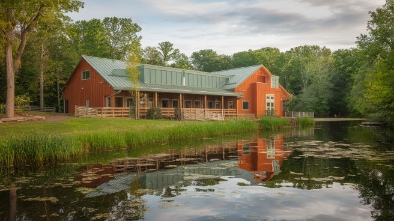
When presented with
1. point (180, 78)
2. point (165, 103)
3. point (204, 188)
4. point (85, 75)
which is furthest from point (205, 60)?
point (204, 188)

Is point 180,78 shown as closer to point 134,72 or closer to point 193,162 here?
point 134,72

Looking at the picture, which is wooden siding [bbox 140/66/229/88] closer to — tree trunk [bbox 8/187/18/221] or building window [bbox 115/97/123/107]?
building window [bbox 115/97/123/107]

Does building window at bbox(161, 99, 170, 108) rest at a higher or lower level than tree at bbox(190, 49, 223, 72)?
lower

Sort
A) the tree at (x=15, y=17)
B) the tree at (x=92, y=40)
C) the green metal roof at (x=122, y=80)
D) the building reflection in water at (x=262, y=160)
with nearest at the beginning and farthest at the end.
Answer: the building reflection in water at (x=262, y=160) → the tree at (x=15, y=17) → the green metal roof at (x=122, y=80) → the tree at (x=92, y=40)

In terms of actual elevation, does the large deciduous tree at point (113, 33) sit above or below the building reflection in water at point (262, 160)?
above

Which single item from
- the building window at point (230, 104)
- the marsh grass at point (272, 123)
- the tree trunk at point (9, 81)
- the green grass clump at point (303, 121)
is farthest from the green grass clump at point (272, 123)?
the tree trunk at point (9, 81)

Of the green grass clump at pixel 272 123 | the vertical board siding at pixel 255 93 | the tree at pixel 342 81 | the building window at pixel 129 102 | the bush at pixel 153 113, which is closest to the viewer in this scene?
the bush at pixel 153 113

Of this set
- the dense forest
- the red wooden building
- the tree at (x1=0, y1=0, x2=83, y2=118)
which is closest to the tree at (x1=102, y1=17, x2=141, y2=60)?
the dense forest

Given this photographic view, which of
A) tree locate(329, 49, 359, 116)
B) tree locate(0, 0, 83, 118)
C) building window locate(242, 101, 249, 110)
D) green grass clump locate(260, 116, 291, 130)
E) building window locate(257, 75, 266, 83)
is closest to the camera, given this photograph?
tree locate(0, 0, 83, 118)

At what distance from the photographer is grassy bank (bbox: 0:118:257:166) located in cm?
1357

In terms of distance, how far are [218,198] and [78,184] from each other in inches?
173

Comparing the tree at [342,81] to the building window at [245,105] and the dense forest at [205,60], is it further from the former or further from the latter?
the building window at [245,105]

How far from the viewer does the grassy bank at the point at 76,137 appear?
13.6m

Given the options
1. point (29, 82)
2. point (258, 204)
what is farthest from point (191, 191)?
point (29, 82)
